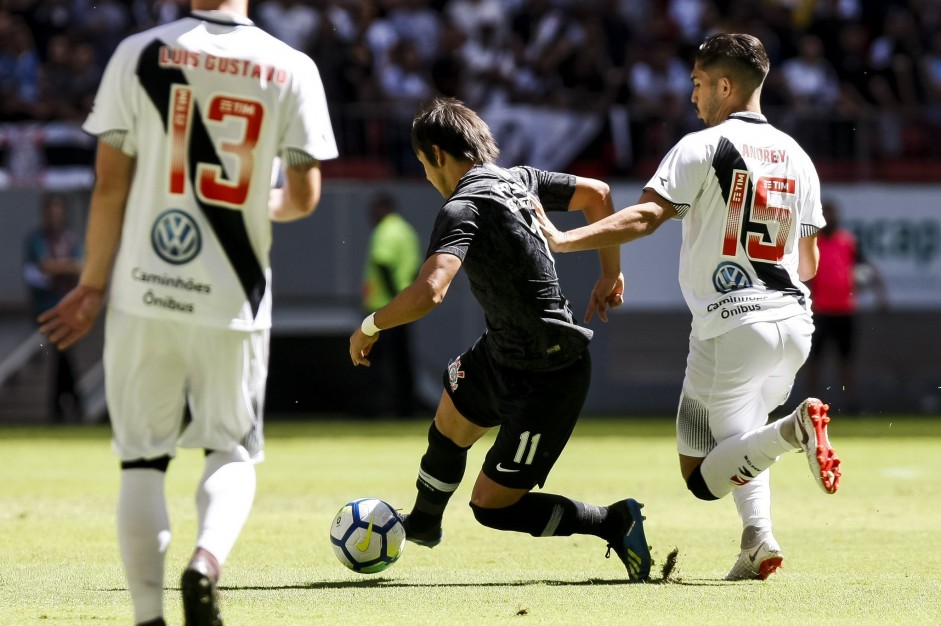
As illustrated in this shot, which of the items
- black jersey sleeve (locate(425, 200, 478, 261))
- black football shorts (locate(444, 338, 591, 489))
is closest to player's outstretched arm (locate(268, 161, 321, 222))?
black jersey sleeve (locate(425, 200, 478, 261))

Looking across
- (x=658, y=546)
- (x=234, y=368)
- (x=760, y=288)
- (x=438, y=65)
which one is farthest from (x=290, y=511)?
(x=438, y=65)

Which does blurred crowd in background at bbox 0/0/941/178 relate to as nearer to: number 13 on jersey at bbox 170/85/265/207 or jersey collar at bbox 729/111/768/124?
jersey collar at bbox 729/111/768/124

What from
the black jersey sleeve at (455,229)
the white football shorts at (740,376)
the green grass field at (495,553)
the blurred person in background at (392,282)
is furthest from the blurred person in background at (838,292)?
the black jersey sleeve at (455,229)

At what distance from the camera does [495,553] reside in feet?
24.3

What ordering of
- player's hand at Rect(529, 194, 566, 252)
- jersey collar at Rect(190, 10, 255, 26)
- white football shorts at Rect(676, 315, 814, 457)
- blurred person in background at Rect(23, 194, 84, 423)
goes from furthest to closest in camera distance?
blurred person in background at Rect(23, 194, 84, 423) → white football shorts at Rect(676, 315, 814, 457) → player's hand at Rect(529, 194, 566, 252) → jersey collar at Rect(190, 10, 255, 26)

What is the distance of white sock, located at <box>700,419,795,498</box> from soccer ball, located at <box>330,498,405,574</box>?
1.42m

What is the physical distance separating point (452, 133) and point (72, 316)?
214cm

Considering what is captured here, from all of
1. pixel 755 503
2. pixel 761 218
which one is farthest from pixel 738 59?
pixel 755 503

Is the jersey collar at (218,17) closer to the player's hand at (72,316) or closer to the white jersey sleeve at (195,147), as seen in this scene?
the white jersey sleeve at (195,147)

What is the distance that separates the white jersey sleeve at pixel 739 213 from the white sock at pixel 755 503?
0.72 metres

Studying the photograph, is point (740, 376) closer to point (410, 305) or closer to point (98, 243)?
point (410, 305)

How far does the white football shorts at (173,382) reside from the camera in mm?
4512

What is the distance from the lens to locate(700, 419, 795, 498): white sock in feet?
20.0

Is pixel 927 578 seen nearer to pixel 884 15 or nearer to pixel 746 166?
pixel 746 166
